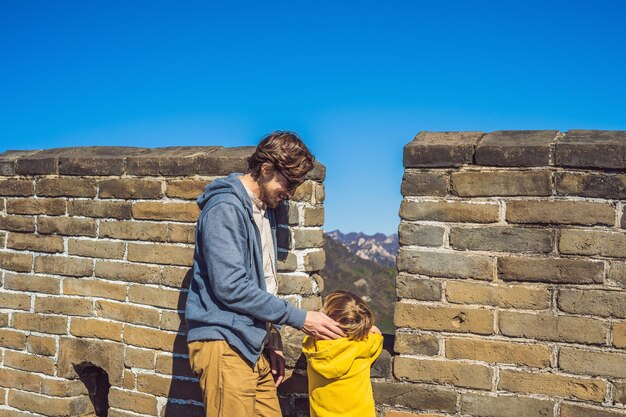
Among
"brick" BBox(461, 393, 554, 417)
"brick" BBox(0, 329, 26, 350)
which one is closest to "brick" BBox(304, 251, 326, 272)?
"brick" BBox(461, 393, 554, 417)

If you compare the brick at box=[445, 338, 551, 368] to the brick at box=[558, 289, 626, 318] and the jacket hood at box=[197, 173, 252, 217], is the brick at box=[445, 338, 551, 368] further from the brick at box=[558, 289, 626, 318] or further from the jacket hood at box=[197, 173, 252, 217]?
the jacket hood at box=[197, 173, 252, 217]

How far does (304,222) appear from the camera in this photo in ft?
11.1

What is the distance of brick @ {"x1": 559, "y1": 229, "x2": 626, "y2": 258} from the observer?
8.71 ft

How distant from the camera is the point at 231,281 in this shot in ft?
8.28

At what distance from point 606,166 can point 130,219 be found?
2.44 meters

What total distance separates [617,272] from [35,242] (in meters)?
3.22

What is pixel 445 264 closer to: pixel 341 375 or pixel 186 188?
pixel 341 375

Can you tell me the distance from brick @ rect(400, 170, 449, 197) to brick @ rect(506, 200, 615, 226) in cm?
31

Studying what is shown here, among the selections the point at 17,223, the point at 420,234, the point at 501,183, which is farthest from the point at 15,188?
the point at 501,183

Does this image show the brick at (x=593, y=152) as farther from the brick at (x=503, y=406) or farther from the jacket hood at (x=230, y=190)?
the jacket hood at (x=230, y=190)

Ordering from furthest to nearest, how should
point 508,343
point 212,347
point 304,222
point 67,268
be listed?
point 67,268, point 304,222, point 508,343, point 212,347

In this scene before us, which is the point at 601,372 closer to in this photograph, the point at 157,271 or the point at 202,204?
the point at 202,204

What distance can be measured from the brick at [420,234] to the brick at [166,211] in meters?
1.11

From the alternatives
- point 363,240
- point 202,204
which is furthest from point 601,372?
point 363,240
